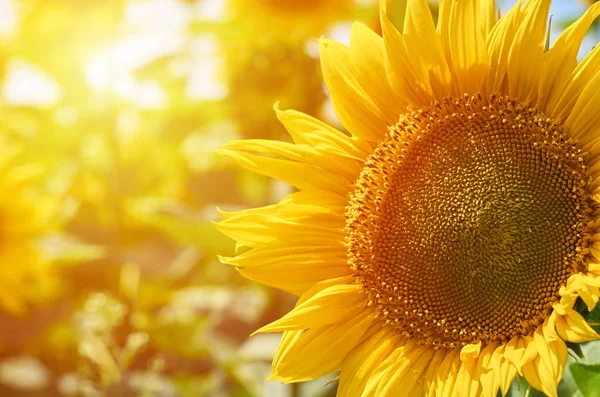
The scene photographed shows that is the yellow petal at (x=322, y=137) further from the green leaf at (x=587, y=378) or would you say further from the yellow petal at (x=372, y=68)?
the green leaf at (x=587, y=378)

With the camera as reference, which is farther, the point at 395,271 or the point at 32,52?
the point at 32,52

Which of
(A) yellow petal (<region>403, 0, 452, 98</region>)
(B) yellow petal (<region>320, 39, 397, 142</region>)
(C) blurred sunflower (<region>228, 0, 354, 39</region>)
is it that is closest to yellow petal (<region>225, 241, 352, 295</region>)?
(B) yellow petal (<region>320, 39, 397, 142</region>)

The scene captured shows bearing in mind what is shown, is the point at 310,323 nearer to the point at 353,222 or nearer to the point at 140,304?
the point at 353,222

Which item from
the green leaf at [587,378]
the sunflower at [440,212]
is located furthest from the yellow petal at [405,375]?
the green leaf at [587,378]

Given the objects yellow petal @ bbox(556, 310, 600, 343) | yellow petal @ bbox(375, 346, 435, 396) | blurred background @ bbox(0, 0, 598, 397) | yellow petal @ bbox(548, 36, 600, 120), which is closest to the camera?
yellow petal @ bbox(556, 310, 600, 343)

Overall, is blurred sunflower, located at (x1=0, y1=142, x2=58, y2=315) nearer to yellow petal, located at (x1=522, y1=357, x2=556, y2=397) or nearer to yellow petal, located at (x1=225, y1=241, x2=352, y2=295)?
yellow petal, located at (x1=225, y1=241, x2=352, y2=295)

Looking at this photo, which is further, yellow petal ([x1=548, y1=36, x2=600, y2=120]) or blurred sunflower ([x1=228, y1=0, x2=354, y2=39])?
blurred sunflower ([x1=228, y1=0, x2=354, y2=39])

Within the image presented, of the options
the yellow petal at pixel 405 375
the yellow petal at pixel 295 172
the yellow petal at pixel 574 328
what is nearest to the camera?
the yellow petal at pixel 574 328

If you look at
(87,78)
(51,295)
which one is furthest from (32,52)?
(51,295)
